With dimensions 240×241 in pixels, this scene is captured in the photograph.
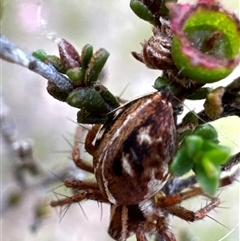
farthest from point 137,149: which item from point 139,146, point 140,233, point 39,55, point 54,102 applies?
point 54,102

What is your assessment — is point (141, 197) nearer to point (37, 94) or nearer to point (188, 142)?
point (188, 142)

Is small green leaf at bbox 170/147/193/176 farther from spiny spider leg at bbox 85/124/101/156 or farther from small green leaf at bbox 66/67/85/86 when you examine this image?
spiny spider leg at bbox 85/124/101/156

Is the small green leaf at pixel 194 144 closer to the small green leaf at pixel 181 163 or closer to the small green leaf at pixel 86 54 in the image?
the small green leaf at pixel 181 163

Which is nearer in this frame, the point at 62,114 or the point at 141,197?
the point at 141,197

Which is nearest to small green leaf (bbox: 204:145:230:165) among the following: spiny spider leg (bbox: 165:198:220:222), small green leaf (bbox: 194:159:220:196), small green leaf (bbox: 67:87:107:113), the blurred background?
small green leaf (bbox: 194:159:220:196)

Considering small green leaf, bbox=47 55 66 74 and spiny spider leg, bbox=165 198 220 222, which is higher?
small green leaf, bbox=47 55 66 74

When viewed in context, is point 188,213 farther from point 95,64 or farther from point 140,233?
point 95,64

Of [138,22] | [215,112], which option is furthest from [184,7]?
[138,22]
